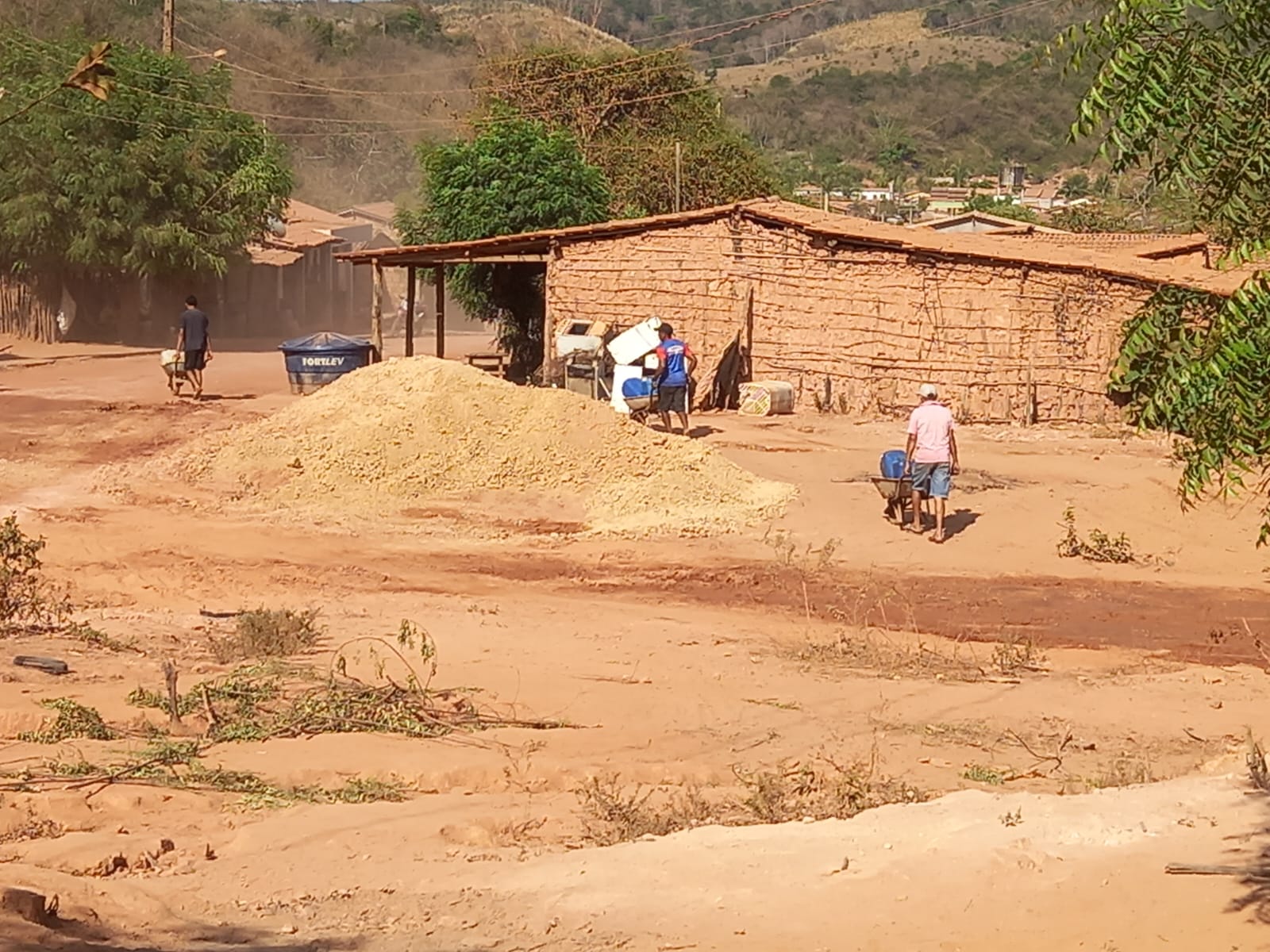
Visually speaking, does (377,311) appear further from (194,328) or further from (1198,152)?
(1198,152)

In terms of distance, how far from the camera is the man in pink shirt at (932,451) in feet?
52.2

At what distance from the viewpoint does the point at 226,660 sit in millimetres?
11133

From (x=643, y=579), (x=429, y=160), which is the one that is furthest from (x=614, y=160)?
(x=643, y=579)

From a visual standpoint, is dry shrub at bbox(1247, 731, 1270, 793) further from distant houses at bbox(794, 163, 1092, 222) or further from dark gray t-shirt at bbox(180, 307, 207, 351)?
distant houses at bbox(794, 163, 1092, 222)

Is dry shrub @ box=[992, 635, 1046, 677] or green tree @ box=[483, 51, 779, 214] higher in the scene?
green tree @ box=[483, 51, 779, 214]

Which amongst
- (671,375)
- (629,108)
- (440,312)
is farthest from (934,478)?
(629,108)

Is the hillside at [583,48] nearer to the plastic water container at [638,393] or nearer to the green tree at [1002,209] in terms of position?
the green tree at [1002,209]

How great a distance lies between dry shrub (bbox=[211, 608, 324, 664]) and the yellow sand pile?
19.1 ft

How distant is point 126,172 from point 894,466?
24976 mm

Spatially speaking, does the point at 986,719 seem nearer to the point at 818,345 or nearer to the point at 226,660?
the point at 226,660

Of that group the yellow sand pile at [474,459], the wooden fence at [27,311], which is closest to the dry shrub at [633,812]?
the yellow sand pile at [474,459]

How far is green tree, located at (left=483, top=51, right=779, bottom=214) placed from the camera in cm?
4188

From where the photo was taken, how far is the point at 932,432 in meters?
16.0

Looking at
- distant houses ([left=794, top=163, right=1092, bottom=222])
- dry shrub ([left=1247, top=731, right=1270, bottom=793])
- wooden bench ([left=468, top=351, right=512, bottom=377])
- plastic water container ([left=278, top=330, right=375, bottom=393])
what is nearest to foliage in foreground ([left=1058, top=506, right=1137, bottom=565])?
dry shrub ([left=1247, top=731, right=1270, bottom=793])
